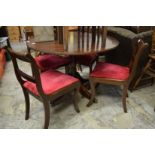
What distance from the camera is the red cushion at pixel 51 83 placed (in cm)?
171

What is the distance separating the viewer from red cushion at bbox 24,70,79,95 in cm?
171

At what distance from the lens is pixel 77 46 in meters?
2.00

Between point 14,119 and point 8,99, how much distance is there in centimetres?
48

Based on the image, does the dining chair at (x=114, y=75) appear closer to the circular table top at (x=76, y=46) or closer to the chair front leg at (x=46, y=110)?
the circular table top at (x=76, y=46)

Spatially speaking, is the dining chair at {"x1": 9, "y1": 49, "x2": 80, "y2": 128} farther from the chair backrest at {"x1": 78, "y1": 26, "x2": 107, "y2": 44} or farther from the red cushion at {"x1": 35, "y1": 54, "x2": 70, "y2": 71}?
the chair backrest at {"x1": 78, "y1": 26, "x2": 107, "y2": 44}

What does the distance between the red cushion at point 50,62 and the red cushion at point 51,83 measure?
379 mm

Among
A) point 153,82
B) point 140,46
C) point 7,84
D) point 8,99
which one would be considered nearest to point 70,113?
point 8,99

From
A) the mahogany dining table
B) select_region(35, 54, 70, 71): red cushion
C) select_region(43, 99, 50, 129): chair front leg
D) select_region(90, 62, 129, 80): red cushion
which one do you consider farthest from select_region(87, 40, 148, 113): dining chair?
select_region(43, 99, 50, 129): chair front leg

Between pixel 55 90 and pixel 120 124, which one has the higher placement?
pixel 55 90

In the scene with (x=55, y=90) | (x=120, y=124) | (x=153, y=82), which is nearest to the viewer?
(x=55, y=90)

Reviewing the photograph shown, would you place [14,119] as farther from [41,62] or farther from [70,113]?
[41,62]

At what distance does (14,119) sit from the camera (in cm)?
204

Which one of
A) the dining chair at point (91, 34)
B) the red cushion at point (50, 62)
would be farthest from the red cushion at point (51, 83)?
the dining chair at point (91, 34)

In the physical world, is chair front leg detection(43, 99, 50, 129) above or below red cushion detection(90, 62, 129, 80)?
below
